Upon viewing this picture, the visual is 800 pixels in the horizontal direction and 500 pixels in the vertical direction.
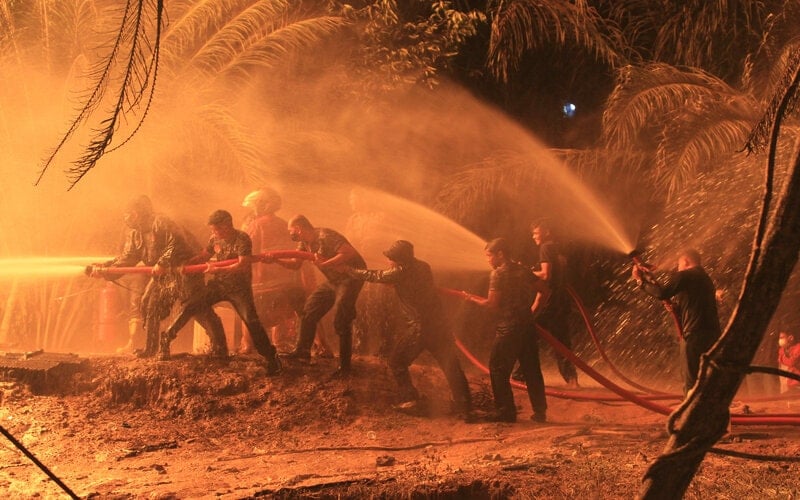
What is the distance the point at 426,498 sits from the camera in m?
5.90

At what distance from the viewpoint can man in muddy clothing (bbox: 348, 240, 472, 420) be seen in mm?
8023

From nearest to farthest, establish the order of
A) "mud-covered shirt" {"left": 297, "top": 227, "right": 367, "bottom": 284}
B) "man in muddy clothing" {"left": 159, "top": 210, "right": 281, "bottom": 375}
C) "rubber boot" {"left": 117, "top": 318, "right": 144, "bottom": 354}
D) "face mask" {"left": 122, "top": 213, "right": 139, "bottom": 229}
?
"man in muddy clothing" {"left": 159, "top": 210, "right": 281, "bottom": 375}
"mud-covered shirt" {"left": 297, "top": 227, "right": 367, "bottom": 284}
"face mask" {"left": 122, "top": 213, "right": 139, "bottom": 229}
"rubber boot" {"left": 117, "top": 318, "right": 144, "bottom": 354}

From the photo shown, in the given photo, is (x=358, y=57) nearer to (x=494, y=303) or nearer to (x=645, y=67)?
(x=645, y=67)

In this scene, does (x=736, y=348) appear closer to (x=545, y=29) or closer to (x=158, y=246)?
(x=158, y=246)

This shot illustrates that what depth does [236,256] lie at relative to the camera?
8.46 m

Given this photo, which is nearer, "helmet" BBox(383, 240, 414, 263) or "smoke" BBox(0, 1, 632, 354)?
"helmet" BBox(383, 240, 414, 263)

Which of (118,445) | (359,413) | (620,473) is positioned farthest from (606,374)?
(118,445)

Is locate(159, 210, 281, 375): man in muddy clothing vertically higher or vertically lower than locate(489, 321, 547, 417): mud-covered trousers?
higher

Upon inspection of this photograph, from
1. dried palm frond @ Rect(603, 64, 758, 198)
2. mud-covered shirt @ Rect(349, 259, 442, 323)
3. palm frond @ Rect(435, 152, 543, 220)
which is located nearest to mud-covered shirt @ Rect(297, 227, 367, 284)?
mud-covered shirt @ Rect(349, 259, 442, 323)

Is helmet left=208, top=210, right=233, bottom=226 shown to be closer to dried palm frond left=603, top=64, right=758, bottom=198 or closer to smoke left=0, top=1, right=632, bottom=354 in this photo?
smoke left=0, top=1, right=632, bottom=354

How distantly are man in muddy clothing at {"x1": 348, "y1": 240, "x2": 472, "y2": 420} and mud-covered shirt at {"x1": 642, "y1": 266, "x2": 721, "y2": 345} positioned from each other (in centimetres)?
208

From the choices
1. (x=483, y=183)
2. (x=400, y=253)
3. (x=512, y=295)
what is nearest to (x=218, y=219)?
(x=400, y=253)

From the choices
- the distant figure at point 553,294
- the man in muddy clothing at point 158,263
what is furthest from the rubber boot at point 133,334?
the distant figure at point 553,294

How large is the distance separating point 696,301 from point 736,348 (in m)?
3.90
